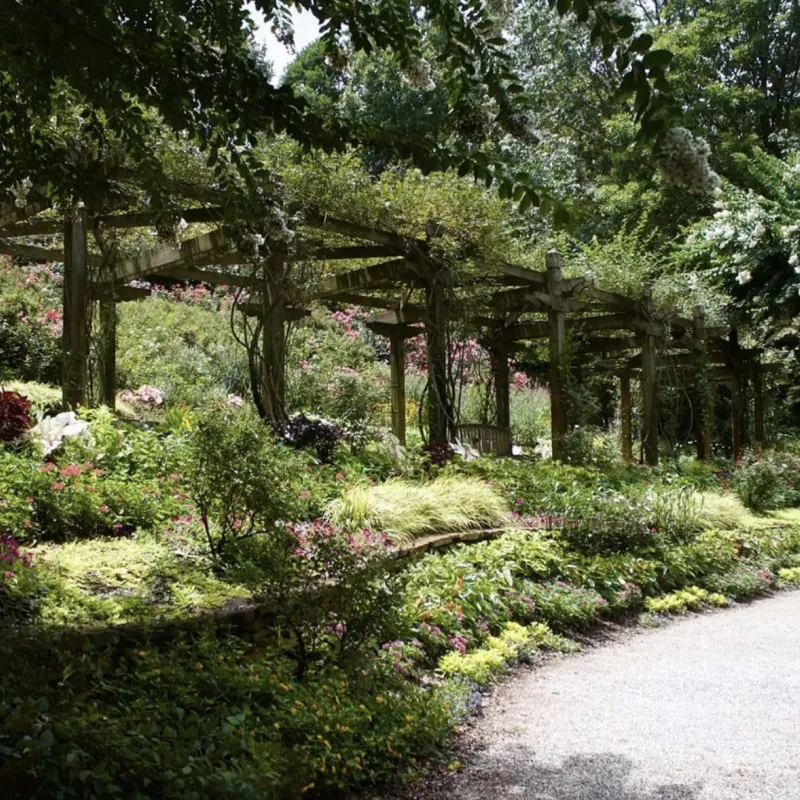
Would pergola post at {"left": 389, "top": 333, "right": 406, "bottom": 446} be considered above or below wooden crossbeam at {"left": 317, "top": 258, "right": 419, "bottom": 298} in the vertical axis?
below

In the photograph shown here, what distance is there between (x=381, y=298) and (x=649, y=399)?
3781mm

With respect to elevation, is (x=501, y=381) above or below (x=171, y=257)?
below

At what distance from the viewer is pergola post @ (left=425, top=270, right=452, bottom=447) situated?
28.3ft

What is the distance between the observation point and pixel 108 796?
215 cm

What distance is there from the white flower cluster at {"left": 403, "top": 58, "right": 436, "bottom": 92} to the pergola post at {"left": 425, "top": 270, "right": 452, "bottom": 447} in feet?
16.9

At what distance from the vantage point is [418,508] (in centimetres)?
596

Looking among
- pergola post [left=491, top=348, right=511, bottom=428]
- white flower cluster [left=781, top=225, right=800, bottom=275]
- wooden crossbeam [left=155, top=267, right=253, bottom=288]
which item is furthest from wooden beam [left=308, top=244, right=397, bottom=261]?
white flower cluster [left=781, top=225, right=800, bottom=275]

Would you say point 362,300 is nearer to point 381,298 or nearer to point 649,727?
point 381,298

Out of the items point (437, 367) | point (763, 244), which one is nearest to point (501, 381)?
point (437, 367)

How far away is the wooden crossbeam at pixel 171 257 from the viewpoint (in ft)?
22.9

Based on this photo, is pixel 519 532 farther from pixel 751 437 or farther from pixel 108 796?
pixel 751 437

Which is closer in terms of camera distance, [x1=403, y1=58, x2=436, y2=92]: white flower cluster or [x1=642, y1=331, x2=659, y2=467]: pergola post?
[x1=403, y1=58, x2=436, y2=92]: white flower cluster

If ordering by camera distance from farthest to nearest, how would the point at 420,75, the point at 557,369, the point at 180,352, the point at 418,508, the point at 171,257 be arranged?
the point at 180,352, the point at 557,369, the point at 171,257, the point at 418,508, the point at 420,75

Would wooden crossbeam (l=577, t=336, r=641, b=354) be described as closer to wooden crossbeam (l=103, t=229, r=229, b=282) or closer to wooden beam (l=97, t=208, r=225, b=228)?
wooden crossbeam (l=103, t=229, r=229, b=282)
